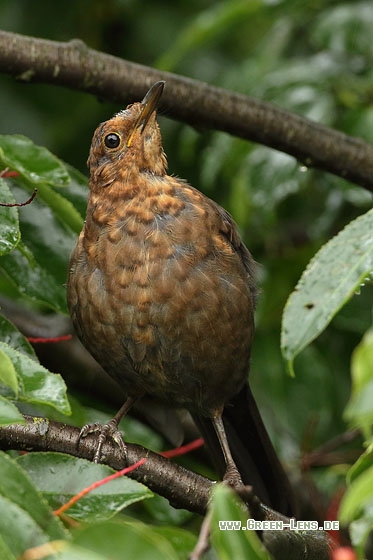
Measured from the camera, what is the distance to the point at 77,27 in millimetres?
6562

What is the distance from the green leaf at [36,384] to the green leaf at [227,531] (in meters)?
0.59

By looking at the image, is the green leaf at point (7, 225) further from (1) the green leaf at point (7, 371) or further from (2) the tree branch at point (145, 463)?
(1) the green leaf at point (7, 371)

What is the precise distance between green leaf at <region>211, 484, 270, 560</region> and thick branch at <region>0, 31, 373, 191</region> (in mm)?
2785

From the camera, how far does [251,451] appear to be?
175 inches

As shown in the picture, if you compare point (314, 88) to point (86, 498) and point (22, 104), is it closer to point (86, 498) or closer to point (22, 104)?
point (22, 104)

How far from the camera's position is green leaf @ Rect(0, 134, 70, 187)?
3256 millimetres

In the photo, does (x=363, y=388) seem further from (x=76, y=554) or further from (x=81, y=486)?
(x=81, y=486)

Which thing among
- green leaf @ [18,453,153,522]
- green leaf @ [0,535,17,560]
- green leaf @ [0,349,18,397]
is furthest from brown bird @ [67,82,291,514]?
green leaf @ [0,535,17,560]

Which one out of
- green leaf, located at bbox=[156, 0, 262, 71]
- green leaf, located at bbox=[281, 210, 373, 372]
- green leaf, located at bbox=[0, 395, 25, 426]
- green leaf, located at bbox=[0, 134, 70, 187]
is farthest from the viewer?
green leaf, located at bbox=[156, 0, 262, 71]

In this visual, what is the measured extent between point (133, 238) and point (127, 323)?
1.09ft

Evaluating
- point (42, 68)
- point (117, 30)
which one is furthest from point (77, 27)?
point (42, 68)

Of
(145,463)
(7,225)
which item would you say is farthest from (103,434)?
(7,225)

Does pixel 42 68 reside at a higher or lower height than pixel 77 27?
higher

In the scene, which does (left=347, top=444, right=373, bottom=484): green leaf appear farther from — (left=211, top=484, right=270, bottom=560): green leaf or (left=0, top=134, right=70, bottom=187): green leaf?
(left=0, top=134, right=70, bottom=187): green leaf
